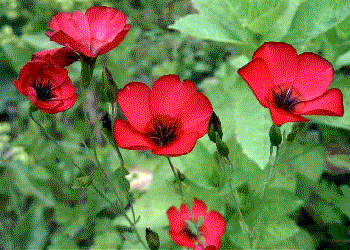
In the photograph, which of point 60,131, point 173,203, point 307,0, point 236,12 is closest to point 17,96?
point 60,131

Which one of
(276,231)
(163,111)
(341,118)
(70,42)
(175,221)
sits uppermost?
(70,42)

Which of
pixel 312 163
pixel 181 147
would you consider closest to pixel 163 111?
pixel 181 147

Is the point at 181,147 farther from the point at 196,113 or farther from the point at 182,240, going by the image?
the point at 182,240

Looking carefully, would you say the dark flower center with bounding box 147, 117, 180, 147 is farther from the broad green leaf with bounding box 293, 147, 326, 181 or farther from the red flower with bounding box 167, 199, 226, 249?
the broad green leaf with bounding box 293, 147, 326, 181

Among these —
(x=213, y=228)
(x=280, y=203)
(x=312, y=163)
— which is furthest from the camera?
(x=312, y=163)

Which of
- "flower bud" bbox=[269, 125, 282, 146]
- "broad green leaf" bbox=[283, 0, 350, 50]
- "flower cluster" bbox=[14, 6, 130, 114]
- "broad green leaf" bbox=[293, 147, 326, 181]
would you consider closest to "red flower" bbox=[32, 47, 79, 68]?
"flower cluster" bbox=[14, 6, 130, 114]

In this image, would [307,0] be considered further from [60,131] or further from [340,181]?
[60,131]

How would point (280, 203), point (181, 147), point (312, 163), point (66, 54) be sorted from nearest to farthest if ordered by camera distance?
point (181, 147) < point (66, 54) < point (280, 203) < point (312, 163)
